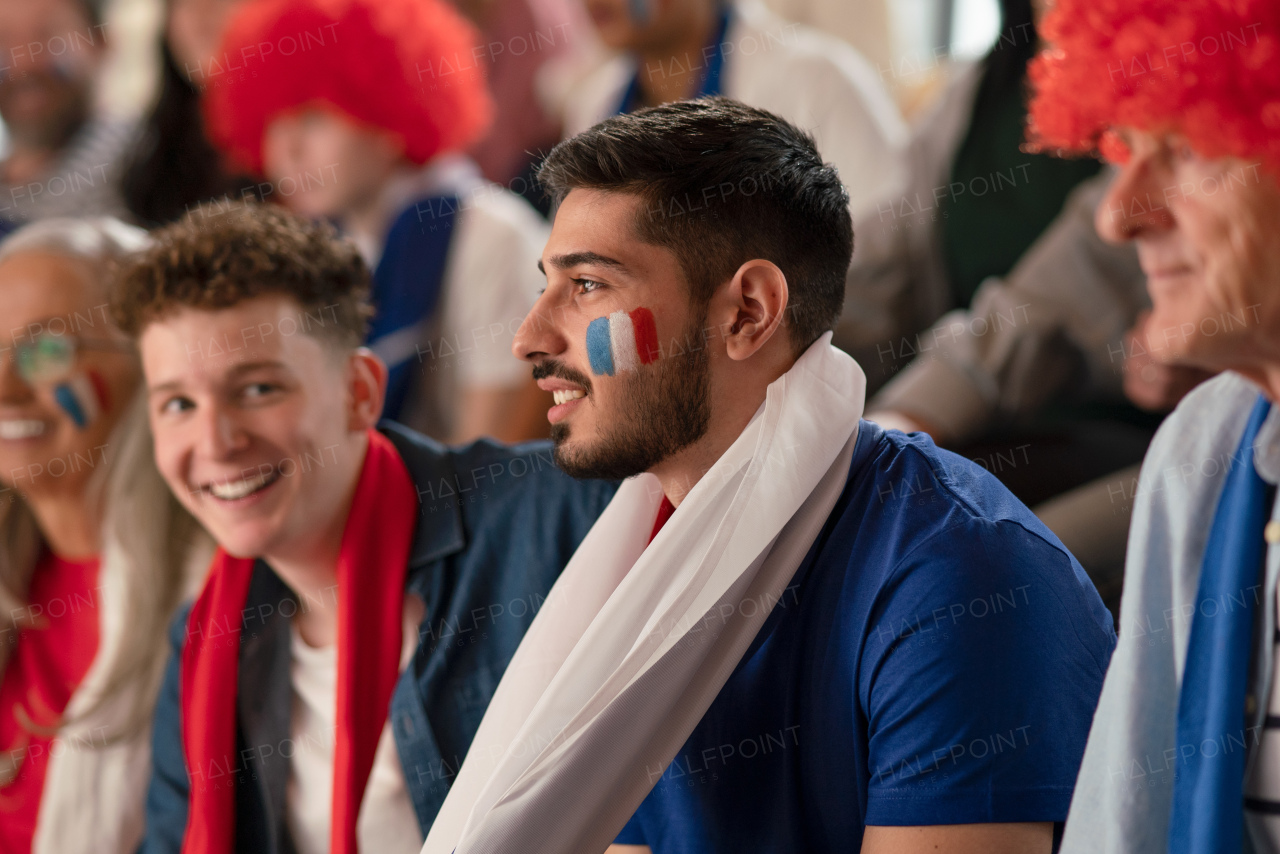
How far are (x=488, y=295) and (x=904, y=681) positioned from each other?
192 cm

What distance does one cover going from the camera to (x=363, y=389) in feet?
5.44

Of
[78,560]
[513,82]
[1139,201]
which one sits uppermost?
[513,82]

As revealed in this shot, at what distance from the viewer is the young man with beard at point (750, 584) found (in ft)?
3.46

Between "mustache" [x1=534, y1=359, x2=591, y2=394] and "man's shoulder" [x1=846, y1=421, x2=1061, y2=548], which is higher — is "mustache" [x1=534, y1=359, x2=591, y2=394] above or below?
above

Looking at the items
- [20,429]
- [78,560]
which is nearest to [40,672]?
[78,560]

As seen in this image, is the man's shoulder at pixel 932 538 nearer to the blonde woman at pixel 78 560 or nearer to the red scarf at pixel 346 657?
the red scarf at pixel 346 657

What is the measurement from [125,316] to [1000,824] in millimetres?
1289

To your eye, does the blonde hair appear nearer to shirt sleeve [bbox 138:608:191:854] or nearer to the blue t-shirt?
shirt sleeve [bbox 138:608:191:854]

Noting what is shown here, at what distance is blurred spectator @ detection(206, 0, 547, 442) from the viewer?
9.20 feet

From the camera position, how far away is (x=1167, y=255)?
93 centimetres

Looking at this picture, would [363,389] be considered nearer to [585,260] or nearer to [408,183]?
[585,260]

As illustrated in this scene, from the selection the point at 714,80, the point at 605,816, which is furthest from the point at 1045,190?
the point at 605,816

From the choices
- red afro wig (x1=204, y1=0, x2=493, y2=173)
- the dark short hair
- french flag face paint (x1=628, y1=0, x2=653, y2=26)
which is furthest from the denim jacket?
french flag face paint (x1=628, y1=0, x2=653, y2=26)

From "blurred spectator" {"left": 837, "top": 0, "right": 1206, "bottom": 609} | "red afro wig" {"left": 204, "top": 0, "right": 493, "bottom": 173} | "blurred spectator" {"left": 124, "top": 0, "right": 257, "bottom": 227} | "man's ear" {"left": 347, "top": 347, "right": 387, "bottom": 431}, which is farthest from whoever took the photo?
"blurred spectator" {"left": 124, "top": 0, "right": 257, "bottom": 227}
